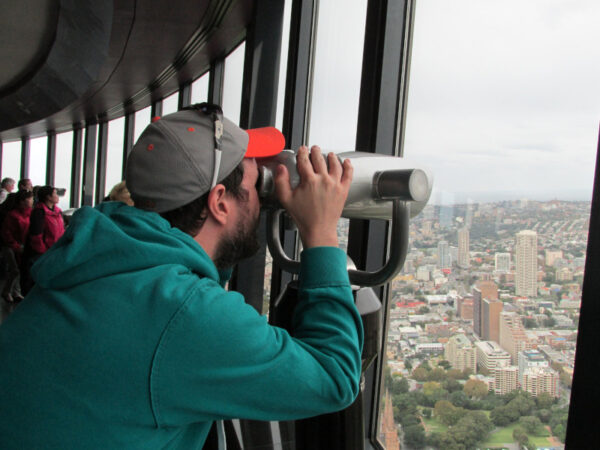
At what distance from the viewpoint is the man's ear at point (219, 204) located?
0.84 metres

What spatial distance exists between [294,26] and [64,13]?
3100 mm

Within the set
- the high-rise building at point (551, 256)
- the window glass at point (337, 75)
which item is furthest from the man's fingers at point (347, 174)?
the window glass at point (337, 75)

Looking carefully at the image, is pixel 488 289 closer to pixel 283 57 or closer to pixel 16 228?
pixel 283 57

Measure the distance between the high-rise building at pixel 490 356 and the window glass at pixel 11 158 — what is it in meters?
16.5

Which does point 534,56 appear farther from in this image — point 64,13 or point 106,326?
point 64,13

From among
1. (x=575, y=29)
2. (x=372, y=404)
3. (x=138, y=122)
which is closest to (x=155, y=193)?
(x=575, y=29)

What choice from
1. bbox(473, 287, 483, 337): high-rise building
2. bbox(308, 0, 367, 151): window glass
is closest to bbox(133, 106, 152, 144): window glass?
bbox(308, 0, 367, 151): window glass

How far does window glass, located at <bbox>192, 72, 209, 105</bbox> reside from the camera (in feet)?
19.7

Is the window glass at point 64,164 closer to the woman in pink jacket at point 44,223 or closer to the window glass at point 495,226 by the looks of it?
the woman in pink jacket at point 44,223

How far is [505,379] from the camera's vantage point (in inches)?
51.5

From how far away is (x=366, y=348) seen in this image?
34.7 inches

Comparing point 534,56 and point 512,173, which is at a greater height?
point 534,56

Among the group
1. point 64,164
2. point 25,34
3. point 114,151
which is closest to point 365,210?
point 25,34

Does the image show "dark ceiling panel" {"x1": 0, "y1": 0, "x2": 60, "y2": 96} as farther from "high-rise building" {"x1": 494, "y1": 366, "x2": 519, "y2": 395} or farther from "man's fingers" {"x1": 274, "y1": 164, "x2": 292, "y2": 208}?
"high-rise building" {"x1": 494, "y1": 366, "x2": 519, "y2": 395}
